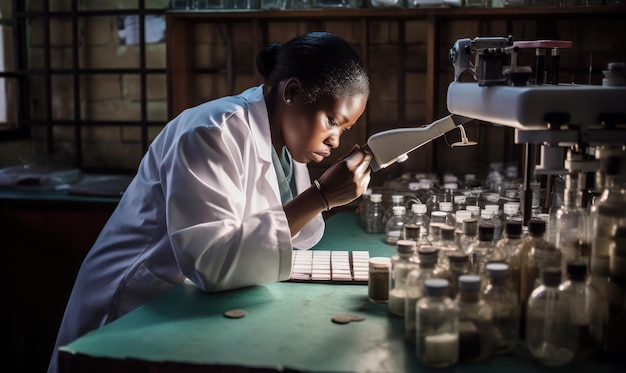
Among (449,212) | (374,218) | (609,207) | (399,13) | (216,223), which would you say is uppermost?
(399,13)

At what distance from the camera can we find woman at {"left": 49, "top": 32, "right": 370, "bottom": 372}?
187 cm

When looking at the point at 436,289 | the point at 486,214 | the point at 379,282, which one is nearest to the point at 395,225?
the point at 486,214

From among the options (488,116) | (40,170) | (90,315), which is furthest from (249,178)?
(40,170)

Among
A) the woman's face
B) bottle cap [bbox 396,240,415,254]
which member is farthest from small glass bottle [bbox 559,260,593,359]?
the woman's face

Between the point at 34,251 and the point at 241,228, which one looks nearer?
the point at 241,228

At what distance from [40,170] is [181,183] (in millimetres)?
2430

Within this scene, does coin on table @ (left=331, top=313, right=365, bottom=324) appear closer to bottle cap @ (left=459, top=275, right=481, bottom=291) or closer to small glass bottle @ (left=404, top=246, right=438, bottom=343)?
small glass bottle @ (left=404, top=246, right=438, bottom=343)

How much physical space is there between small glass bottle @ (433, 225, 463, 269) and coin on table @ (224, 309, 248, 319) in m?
0.45

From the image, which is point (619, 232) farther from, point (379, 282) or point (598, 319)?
point (379, 282)

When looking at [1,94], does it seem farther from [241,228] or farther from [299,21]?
[241,228]

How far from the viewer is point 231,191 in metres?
1.94

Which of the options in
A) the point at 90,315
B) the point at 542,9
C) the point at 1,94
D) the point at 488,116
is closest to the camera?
the point at 488,116

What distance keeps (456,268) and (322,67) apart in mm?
839

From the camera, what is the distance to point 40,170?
159 inches
